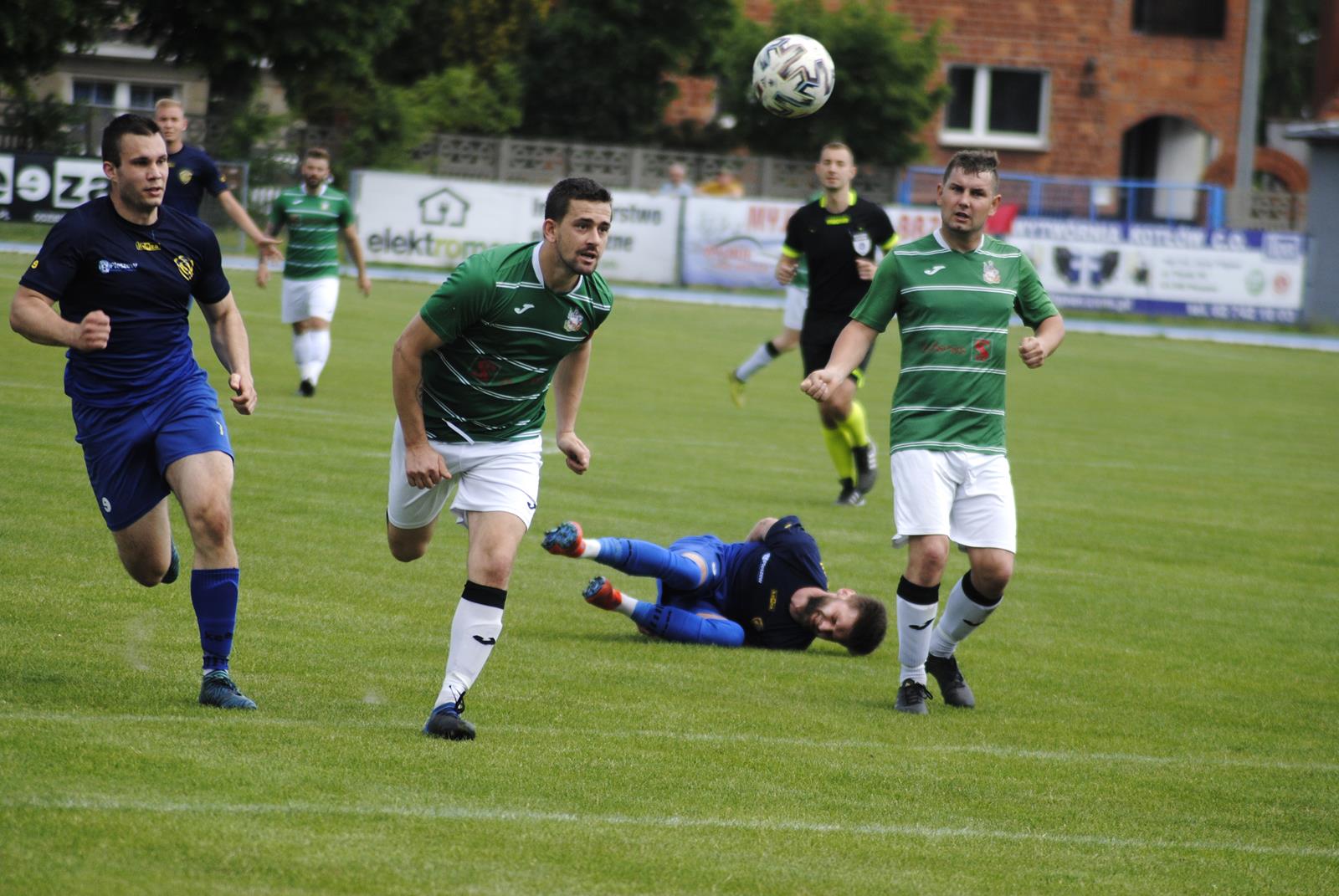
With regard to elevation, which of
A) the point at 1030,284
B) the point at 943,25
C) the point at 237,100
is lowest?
the point at 1030,284

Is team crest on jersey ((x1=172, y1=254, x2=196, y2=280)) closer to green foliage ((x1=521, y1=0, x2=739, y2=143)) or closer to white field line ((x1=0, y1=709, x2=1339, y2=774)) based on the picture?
white field line ((x1=0, y1=709, x2=1339, y2=774))

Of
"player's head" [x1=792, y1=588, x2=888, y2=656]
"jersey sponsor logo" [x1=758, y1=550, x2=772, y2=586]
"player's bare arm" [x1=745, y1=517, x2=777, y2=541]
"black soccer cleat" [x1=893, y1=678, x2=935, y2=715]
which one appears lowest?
"black soccer cleat" [x1=893, y1=678, x2=935, y2=715]

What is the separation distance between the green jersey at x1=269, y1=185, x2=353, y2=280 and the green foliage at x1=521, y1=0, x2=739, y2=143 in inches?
1013

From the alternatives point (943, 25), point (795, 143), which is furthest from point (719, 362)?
point (943, 25)

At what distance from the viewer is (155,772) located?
17.4ft

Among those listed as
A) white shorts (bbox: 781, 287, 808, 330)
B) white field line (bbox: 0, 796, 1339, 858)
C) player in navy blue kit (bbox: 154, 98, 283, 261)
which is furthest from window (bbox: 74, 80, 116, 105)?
white field line (bbox: 0, 796, 1339, 858)

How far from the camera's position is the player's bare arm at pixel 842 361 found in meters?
7.05

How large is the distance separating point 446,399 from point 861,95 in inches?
1396

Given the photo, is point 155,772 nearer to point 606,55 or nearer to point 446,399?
point 446,399

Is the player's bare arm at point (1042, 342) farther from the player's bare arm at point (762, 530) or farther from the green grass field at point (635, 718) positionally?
the player's bare arm at point (762, 530)

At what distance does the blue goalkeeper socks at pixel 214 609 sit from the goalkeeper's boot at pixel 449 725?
88 centimetres

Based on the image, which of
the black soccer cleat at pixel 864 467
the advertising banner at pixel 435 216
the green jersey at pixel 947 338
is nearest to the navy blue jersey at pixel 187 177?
the black soccer cleat at pixel 864 467

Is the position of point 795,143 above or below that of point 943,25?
below

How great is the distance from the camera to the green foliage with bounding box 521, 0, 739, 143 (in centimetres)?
4153
